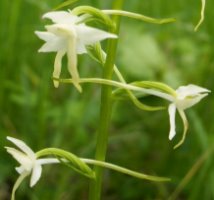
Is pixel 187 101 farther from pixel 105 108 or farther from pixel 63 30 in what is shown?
pixel 63 30

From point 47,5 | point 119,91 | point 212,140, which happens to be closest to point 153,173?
point 212,140

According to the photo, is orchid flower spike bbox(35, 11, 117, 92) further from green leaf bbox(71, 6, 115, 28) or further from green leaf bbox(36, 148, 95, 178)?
green leaf bbox(36, 148, 95, 178)

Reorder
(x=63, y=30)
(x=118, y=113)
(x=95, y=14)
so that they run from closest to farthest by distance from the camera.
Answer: (x=63, y=30)
(x=95, y=14)
(x=118, y=113)

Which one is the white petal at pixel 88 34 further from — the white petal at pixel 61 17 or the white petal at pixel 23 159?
the white petal at pixel 23 159

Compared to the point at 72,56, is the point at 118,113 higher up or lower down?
lower down

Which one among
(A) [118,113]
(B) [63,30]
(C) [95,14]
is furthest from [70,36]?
(A) [118,113]

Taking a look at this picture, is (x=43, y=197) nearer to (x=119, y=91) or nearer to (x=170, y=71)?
(x=119, y=91)
